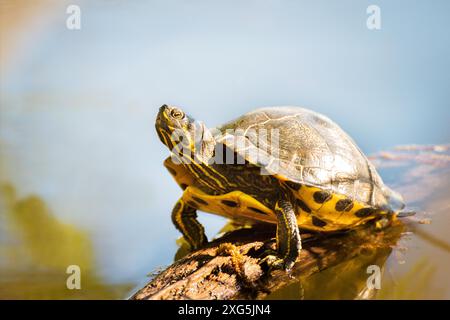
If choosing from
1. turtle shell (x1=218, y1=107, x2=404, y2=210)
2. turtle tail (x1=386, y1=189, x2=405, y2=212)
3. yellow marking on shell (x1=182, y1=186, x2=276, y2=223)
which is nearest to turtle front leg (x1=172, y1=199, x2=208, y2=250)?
yellow marking on shell (x1=182, y1=186, x2=276, y2=223)

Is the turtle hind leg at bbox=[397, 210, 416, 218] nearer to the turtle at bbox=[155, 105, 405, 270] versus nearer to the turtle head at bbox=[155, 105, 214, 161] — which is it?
the turtle at bbox=[155, 105, 405, 270]

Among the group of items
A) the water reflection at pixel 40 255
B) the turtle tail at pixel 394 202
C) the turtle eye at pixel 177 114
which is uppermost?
the turtle eye at pixel 177 114

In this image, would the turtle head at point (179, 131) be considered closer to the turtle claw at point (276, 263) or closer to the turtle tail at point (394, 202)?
the turtle claw at point (276, 263)

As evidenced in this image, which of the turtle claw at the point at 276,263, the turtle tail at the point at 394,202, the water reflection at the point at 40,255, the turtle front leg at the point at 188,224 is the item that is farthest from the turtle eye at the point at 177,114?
the turtle tail at the point at 394,202

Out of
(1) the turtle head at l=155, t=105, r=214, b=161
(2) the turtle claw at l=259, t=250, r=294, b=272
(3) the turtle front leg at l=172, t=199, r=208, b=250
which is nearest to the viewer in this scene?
(2) the turtle claw at l=259, t=250, r=294, b=272

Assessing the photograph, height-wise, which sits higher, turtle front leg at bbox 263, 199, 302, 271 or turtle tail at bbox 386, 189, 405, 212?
turtle tail at bbox 386, 189, 405, 212
